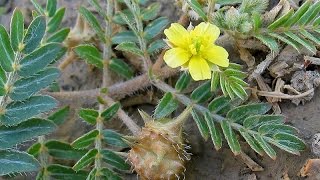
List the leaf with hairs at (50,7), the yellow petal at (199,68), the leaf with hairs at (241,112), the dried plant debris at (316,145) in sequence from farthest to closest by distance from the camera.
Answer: the leaf with hairs at (50,7), the leaf with hairs at (241,112), the dried plant debris at (316,145), the yellow petal at (199,68)

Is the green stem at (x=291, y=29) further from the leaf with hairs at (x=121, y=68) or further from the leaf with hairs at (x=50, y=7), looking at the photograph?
the leaf with hairs at (x=50, y=7)

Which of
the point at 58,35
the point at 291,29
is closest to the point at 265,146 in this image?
the point at 291,29

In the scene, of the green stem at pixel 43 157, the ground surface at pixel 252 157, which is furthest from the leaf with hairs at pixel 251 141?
the green stem at pixel 43 157

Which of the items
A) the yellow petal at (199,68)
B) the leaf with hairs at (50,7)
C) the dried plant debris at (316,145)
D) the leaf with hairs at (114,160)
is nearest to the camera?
the yellow petal at (199,68)

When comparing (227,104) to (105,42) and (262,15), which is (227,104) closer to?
(262,15)

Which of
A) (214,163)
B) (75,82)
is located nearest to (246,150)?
(214,163)

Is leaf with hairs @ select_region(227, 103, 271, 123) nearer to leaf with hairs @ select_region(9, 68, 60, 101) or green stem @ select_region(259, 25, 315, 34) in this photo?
green stem @ select_region(259, 25, 315, 34)

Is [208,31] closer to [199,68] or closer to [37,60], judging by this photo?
[199,68]
